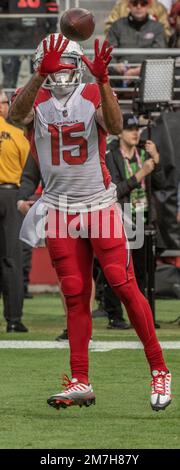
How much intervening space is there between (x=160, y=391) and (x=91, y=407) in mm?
434

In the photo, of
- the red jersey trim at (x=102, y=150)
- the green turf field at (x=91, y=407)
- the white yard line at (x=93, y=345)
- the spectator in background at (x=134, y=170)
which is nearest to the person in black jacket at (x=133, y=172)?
the spectator in background at (x=134, y=170)

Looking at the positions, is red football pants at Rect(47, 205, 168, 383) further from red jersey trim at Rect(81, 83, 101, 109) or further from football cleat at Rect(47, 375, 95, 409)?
red jersey trim at Rect(81, 83, 101, 109)

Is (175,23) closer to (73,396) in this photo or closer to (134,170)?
(134,170)

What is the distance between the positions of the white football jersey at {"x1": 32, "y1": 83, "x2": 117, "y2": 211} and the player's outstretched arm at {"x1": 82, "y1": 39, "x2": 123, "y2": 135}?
0.21 m

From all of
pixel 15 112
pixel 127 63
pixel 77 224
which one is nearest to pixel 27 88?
pixel 15 112

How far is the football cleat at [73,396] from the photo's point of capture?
658cm

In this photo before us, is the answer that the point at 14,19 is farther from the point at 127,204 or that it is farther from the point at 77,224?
the point at 77,224

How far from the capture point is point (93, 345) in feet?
31.6

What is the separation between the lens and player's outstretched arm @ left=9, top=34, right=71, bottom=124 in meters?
6.21

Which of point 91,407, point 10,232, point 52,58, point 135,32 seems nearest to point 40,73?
point 52,58

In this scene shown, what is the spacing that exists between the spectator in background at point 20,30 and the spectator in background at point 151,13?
679mm

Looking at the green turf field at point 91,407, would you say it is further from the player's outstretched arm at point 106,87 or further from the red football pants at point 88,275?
the player's outstretched arm at point 106,87

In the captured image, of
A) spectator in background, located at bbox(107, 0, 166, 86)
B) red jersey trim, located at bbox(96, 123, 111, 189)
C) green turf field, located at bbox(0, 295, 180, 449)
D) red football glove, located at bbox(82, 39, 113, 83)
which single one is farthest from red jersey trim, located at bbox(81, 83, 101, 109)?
spectator in background, located at bbox(107, 0, 166, 86)
